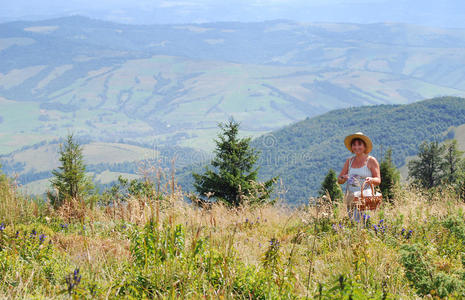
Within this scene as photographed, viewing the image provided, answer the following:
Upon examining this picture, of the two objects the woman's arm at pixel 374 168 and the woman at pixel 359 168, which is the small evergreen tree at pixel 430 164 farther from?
the woman's arm at pixel 374 168

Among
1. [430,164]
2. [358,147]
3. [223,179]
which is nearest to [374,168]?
[358,147]

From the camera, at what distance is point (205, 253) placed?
4.18 metres

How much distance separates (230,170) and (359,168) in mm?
15907

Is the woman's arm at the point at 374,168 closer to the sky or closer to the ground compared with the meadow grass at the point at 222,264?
closer to the sky

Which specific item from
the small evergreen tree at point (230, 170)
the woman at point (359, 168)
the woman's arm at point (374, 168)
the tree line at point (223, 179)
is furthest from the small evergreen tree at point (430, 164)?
the woman's arm at point (374, 168)

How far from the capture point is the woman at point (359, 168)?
6756 millimetres

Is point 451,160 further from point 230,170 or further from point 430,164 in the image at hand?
point 230,170

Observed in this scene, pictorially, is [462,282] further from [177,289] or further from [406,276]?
[177,289]

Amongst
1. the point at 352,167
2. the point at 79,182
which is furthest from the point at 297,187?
the point at 352,167

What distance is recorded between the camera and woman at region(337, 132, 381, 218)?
22.2 ft

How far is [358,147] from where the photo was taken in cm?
706

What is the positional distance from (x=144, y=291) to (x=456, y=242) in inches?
149

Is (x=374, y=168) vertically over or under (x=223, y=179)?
over

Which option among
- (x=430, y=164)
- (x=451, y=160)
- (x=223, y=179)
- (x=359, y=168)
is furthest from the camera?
(x=451, y=160)
